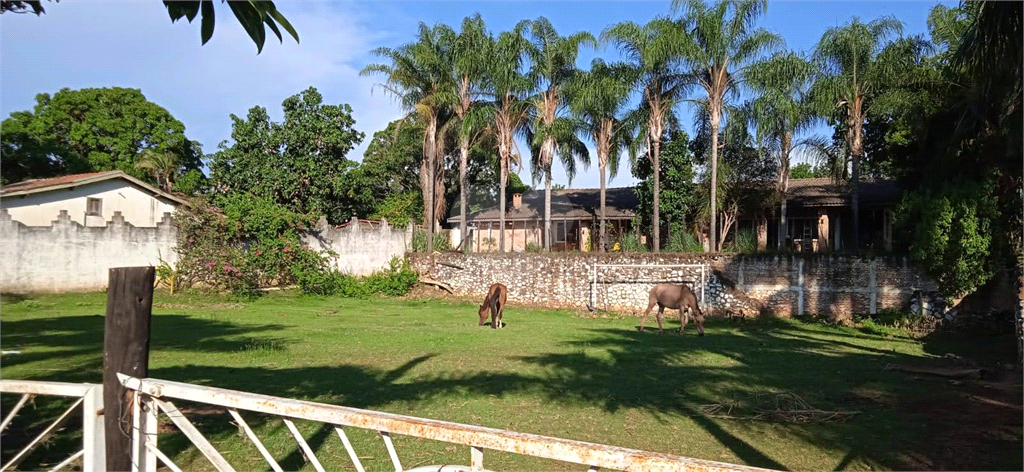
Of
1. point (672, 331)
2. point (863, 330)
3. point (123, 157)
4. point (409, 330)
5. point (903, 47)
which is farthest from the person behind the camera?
point (123, 157)

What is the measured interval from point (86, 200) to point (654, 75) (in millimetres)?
23904

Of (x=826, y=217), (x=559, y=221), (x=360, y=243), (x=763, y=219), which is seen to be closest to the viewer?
(x=360, y=243)

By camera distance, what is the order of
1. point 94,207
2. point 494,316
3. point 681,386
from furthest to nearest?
point 94,207
point 494,316
point 681,386

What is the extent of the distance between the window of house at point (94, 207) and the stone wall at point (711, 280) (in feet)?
47.3

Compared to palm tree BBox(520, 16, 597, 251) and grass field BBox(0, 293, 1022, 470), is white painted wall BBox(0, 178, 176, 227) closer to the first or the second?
grass field BBox(0, 293, 1022, 470)

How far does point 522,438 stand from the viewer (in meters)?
2.87

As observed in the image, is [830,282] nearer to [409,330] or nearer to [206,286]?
[409,330]

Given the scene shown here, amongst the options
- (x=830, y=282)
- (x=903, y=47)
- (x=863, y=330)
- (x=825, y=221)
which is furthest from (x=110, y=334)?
(x=825, y=221)

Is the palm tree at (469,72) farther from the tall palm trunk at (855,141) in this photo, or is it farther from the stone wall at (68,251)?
the tall palm trunk at (855,141)

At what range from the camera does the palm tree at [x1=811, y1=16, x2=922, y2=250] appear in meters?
24.4

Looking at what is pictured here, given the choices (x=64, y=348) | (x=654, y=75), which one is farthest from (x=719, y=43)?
(x=64, y=348)

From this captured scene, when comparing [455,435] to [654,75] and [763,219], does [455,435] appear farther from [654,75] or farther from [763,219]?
[763,219]

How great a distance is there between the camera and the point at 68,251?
79.3 feet

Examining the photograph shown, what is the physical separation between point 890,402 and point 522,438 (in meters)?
8.79
